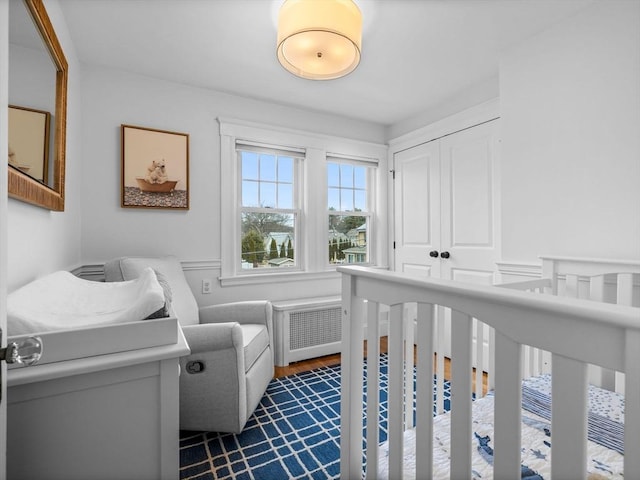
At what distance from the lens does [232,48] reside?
87.0 inches

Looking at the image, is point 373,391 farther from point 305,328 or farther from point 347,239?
point 347,239

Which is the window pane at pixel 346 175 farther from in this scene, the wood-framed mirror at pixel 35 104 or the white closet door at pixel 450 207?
the wood-framed mirror at pixel 35 104

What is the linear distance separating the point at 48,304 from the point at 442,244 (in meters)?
2.90

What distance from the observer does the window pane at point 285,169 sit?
3.21 metres

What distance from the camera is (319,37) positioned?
65.4 inches

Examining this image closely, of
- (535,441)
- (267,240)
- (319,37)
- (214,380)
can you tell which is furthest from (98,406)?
(267,240)

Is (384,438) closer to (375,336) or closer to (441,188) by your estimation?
(375,336)

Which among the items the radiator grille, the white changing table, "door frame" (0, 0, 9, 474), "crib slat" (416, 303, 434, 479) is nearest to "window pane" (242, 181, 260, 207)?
the radiator grille

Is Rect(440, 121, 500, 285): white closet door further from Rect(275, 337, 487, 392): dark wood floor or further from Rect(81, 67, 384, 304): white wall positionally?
Rect(81, 67, 384, 304): white wall

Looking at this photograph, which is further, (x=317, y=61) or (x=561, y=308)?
(x=317, y=61)

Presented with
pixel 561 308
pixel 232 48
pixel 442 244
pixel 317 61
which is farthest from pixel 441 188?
pixel 561 308

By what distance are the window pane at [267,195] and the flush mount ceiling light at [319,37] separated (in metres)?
1.35

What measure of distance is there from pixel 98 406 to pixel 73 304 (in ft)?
1.43

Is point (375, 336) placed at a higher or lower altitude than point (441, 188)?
lower
